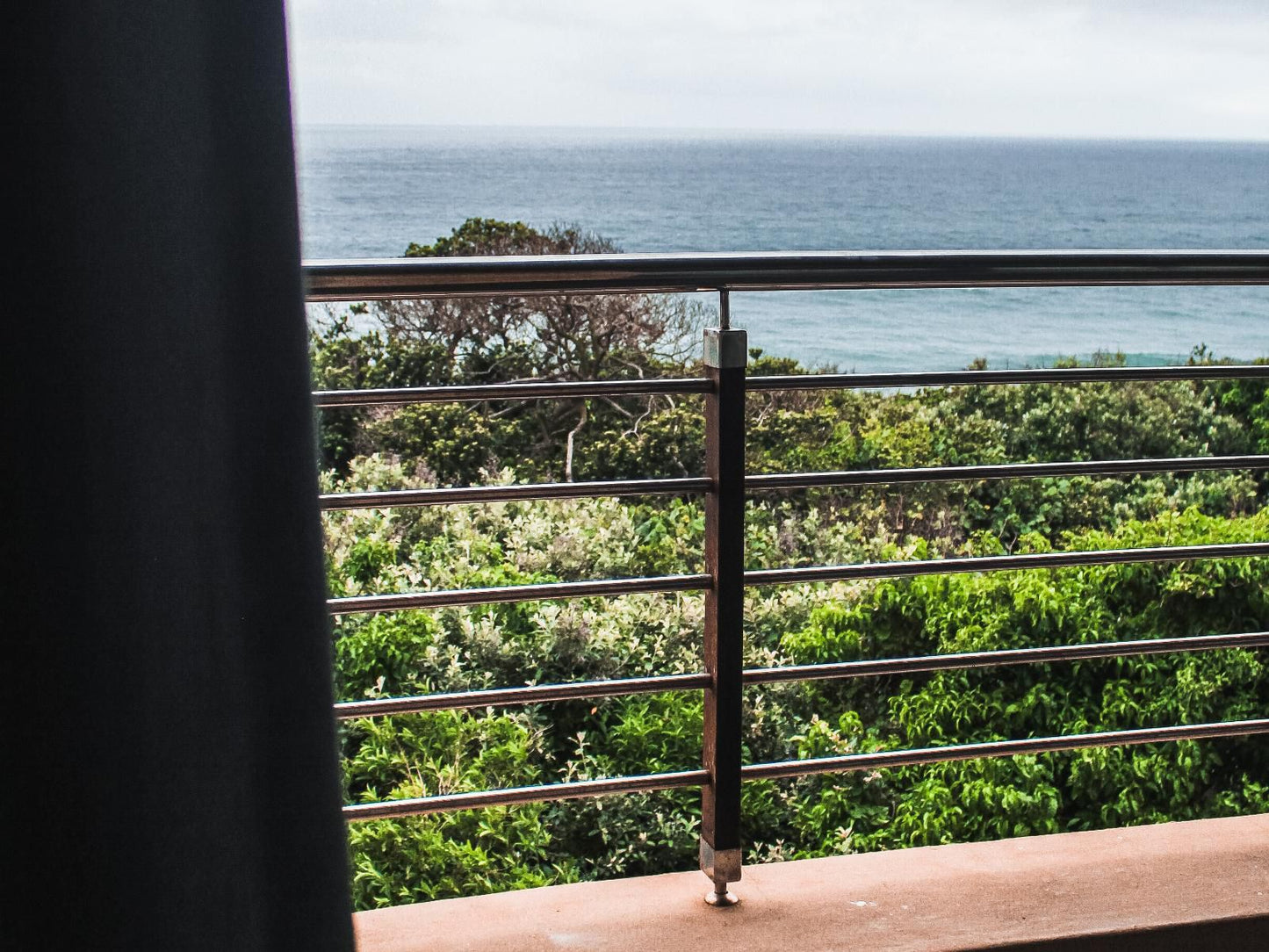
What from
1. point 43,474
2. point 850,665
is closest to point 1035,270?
point 850,665

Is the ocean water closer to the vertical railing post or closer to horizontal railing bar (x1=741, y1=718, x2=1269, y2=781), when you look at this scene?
horizontal railing bar (x1=741, y1=718, x2=1269, y2=781)

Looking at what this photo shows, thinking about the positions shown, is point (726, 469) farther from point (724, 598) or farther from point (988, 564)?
point (988, 564)

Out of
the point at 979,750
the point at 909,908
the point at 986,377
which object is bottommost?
the point at 909,908

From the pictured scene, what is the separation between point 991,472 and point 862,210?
29845mm

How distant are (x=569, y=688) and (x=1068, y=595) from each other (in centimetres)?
310

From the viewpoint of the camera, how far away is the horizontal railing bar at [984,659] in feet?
5.55

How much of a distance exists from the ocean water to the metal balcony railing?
1600 centimetres

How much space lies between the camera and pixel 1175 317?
65.8ft

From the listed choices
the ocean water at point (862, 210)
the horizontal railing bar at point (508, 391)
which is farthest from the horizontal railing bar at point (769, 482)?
the ocean water at point (862, 210)

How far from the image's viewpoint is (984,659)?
1787 millimetres

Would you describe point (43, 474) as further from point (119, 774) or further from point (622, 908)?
point (622, 908)

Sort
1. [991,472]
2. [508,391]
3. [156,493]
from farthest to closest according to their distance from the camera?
[991,472]
[508,391]
[156,493]

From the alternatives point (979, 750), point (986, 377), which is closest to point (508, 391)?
point (986, 377)

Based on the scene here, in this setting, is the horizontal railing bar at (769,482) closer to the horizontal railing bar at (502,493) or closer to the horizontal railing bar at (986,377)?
the horizontal railing bar at (502,493)
